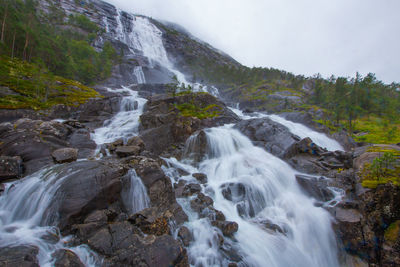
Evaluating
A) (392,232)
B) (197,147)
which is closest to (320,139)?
(197,147)

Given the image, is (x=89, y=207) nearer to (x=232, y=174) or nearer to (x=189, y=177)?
(x=189, y=177)

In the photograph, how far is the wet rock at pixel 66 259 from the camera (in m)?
6.08

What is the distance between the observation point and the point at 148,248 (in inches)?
266

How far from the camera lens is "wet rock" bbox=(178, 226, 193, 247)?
8.88 meters

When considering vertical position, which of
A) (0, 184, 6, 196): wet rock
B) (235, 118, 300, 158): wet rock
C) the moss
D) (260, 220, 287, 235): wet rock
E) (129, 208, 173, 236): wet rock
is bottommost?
(0, 184, 6, 196): wet rock

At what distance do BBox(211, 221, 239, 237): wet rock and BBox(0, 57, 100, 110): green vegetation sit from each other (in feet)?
88.4

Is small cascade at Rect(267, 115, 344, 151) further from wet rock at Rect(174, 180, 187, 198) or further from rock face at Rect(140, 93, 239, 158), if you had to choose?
wet rock at Rect(174, 180, 187, 198)

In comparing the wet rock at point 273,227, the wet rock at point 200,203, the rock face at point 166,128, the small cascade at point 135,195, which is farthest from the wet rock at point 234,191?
the rock face at point 166,128

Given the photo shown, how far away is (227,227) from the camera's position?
32.4ft

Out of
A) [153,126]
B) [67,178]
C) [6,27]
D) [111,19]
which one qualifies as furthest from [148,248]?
[111,19]

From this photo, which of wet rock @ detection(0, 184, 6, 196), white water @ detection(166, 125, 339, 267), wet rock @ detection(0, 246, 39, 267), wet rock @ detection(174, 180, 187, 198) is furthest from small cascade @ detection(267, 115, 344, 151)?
wet rock @ detection(0, 184, 6, 196)

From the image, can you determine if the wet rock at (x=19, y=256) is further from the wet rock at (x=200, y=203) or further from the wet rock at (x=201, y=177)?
the wet rock at (x=201, y=177)

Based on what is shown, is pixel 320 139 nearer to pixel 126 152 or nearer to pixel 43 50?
pixel 126 152

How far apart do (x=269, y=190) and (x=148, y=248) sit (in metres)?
10.6
